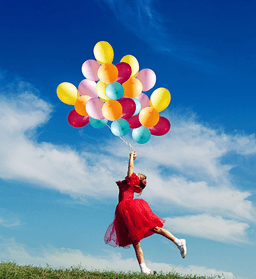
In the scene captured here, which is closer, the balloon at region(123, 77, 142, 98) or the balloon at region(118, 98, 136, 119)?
the balloon at region(118, 98, 136, 119)

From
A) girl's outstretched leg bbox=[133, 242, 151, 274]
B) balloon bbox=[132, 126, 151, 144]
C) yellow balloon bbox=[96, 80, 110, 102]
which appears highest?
yellow balloon bbox=[96, 80, 110, 102]

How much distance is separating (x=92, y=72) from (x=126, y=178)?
2.75 m

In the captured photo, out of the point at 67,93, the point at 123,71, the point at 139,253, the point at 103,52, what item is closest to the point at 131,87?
the point at 123,71

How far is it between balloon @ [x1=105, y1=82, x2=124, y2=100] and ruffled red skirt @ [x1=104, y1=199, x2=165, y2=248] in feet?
7.75

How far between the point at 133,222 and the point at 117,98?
2.79m

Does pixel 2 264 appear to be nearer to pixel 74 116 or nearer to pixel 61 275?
pixel 61 275

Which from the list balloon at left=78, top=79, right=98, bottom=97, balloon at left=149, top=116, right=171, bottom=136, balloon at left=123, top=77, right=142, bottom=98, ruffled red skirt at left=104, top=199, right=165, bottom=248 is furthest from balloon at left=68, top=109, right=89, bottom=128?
ruffled red skirt at left=104, top=199, right=165, bottom=248

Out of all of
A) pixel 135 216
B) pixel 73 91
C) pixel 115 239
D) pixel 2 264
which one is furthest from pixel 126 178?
pixel 2 264

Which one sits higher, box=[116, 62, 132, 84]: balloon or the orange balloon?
box=[116, 62, 132, 84]: balloon

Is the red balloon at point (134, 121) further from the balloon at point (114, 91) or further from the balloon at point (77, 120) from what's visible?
the balloon at point (77, 120)

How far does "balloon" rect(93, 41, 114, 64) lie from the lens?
25.0ft

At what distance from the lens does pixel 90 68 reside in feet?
25.8

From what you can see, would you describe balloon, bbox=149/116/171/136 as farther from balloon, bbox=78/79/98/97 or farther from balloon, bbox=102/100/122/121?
balloon, bbox=78/79/98/97

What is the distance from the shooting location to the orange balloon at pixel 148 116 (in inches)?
291
